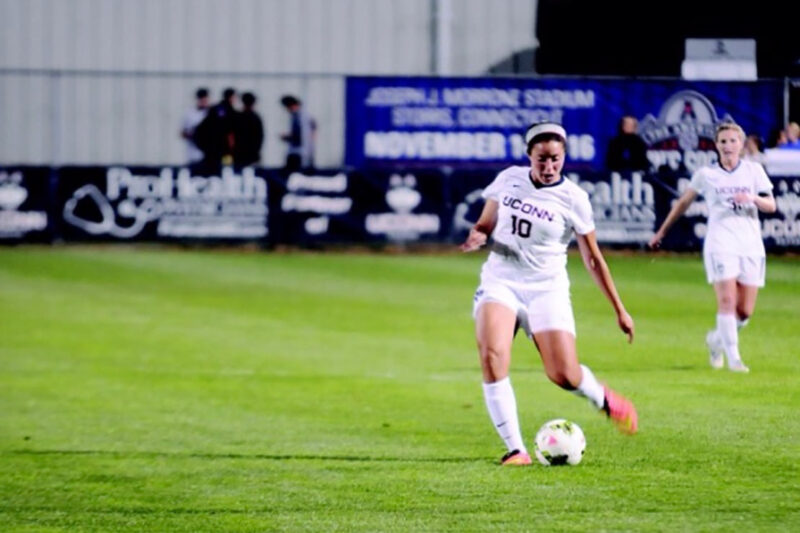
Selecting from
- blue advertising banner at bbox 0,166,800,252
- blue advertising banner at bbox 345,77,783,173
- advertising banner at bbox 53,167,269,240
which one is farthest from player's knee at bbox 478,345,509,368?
blue advertising banner at bbox 345,77,783,173

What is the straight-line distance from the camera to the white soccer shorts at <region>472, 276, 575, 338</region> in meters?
11.2

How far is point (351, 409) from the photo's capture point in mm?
14484

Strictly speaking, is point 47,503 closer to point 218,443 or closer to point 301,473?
point 301,473

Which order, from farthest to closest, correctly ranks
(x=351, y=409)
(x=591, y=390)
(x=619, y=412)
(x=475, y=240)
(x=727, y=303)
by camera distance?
(x=727, y=303) < (x=351, y=409) < (x=619, y=412) < (x=591, y=390) < (x=475, y=240)

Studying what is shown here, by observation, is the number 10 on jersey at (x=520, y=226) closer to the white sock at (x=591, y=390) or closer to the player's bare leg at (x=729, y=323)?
the white sock at (x=591, y=390)

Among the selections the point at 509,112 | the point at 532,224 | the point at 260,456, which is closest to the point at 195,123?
the point at 509,112

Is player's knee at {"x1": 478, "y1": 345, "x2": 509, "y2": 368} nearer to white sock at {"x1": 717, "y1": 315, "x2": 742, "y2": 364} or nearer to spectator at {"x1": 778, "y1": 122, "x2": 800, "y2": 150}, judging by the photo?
white sock at {"x1": 717, "y1": 315, "x2": 742, "y2": 364}

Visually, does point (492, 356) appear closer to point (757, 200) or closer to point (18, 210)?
point (757, 200)

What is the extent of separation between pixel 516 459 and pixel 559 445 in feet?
1.05

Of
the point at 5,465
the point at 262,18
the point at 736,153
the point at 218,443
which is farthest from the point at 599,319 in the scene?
the point at 262,18

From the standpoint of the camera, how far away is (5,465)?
1179cm

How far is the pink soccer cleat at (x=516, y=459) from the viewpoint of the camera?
36.6 ft

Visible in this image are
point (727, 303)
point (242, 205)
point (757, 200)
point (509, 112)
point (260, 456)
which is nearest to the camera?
point (260, 456)

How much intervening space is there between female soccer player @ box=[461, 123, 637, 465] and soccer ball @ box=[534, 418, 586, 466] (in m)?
0.18
